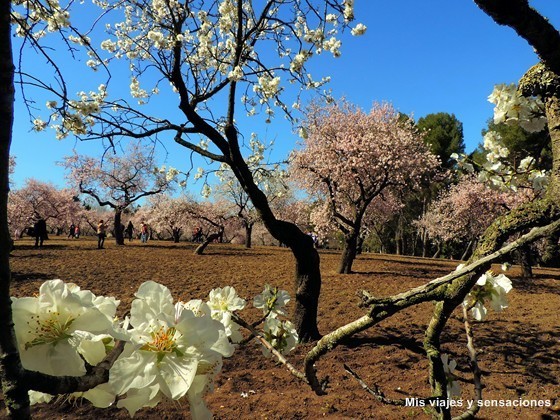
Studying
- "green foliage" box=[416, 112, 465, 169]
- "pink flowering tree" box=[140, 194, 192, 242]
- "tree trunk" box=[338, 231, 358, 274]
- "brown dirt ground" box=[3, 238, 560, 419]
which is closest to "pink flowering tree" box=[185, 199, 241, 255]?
"pink flowering tree" box=[140, 194, 192, 242]

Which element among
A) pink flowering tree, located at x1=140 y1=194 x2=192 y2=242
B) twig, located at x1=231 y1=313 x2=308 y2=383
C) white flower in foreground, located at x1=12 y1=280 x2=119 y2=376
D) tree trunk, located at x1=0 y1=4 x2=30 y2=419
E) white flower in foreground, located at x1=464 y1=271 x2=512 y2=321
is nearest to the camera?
tree trunk, located at x1=0 y1=4 x2=30 y2=419

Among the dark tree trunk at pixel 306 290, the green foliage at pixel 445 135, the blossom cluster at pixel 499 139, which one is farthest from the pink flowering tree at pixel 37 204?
the green foliage at pixel 445 135

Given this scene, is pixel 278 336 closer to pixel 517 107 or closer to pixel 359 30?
pixel 517 107

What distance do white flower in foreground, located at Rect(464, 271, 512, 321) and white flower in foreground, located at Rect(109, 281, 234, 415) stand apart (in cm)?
106


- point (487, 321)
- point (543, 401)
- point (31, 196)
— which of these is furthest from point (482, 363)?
point (31, 196)

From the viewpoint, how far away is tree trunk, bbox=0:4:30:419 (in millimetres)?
568

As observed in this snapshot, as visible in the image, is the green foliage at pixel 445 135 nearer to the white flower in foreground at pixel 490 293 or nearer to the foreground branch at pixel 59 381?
the white flower in foreground at pixel 490 293

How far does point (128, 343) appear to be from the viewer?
0.71 metres

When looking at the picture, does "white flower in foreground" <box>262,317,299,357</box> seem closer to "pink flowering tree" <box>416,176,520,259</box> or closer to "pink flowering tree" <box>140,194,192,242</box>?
"pink flowering tree" <box>416,176,520,259</box>

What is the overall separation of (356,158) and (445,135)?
25747 mm

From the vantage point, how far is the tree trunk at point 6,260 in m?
0.57

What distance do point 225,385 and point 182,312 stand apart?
381cm

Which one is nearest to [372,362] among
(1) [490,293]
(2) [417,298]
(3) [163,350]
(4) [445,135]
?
(1) [490,293]

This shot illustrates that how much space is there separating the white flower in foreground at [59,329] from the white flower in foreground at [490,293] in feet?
4.17
